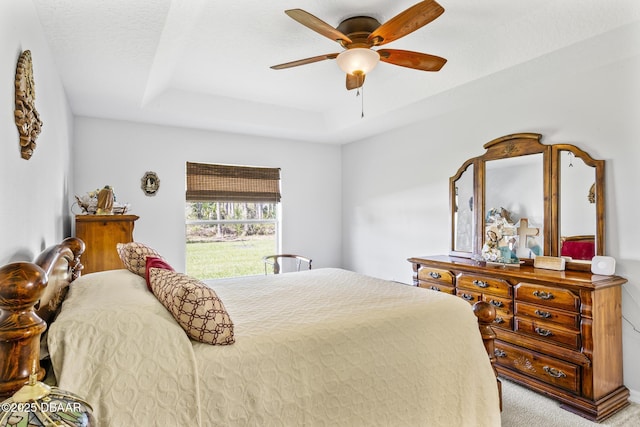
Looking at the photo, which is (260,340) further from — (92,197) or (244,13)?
(92,197)

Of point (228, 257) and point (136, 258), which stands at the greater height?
point (136, 258)

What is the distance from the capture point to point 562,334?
241 centimetres

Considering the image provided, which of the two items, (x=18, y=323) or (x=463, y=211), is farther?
(x=463, y=211)

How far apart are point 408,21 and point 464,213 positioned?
2212 millimetres

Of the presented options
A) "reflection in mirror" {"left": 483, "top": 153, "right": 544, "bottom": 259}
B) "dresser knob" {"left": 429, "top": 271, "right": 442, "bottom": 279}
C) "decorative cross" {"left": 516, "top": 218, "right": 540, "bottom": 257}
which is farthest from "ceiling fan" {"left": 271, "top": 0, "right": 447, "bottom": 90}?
"dresser knob" {"left": 429, "top": 271, "right": 442, "bottom": 279}

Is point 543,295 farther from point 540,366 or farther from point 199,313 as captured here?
point 199,313

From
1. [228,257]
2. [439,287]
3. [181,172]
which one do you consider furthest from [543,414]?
[181,172]

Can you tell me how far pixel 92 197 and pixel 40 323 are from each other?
2.36 meters

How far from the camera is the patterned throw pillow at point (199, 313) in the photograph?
128 centimetres

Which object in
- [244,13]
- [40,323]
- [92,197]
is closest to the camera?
[40,323]

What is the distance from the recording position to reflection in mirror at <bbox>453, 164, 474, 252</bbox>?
355 centimetres

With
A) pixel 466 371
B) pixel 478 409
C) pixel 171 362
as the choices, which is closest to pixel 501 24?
pixel 466 371

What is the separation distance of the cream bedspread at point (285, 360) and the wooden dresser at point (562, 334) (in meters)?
0.95

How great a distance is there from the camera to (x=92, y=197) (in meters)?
2.92
